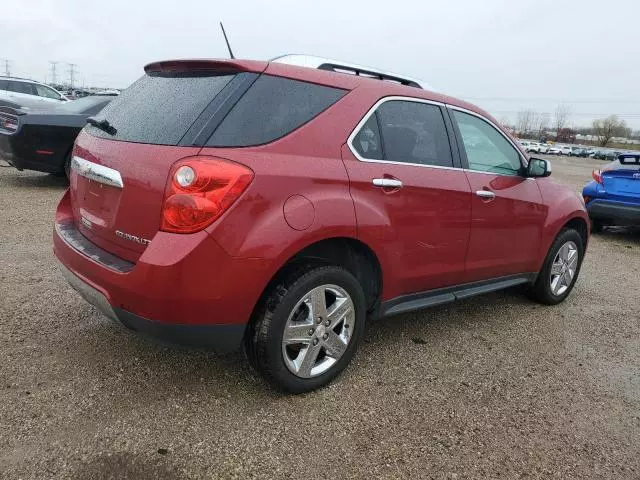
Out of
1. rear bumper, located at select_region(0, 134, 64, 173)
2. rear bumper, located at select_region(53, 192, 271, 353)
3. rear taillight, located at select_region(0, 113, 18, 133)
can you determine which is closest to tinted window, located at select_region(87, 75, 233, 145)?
rear bumper, located at select_region(53, 192, 271, 353)

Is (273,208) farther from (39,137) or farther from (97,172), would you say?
(39,137)

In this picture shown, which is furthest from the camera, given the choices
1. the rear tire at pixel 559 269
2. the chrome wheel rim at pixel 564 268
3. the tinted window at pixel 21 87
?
the tinted window at pixel 21 87

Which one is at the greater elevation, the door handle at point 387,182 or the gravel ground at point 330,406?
the door handle at point 387,182

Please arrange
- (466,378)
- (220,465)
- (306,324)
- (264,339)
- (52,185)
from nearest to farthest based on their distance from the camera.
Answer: (220,465) < (264,339) < (306,324) < (466,378) < (52,185)

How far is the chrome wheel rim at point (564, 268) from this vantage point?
15.1ft

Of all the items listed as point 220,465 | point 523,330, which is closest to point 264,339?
point 220,465

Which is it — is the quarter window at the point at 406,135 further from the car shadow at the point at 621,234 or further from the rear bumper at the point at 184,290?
the car shadow at the point at 621,234

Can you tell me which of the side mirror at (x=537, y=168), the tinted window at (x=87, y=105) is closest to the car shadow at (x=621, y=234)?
the side mirror at (x=537, y=168)

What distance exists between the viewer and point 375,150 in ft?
9.73

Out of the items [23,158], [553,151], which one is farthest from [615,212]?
[553,151]

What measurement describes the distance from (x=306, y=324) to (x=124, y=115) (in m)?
1.52

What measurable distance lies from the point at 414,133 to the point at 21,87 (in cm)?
1413

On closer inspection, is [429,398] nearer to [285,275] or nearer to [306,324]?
[306,324]

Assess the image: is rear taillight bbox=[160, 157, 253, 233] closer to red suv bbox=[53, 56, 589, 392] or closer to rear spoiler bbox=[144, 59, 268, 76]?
red suv bbox=[53, 56, 589, 392]
